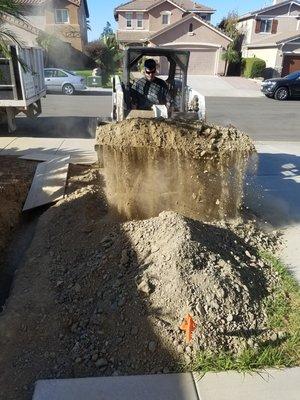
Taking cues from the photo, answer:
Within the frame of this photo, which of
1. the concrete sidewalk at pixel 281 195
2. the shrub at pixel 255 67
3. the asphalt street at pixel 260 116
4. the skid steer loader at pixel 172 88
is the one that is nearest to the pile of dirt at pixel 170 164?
the concrete sidewalk at pixel 281 195

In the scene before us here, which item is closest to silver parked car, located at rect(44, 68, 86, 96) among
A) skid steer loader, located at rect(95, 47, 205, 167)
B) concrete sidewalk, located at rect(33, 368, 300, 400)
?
skid steer loader, located at rect(95, 47, 205, 167)

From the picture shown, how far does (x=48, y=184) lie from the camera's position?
6617mm

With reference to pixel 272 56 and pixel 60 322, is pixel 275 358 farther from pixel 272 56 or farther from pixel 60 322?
pixel 272 56

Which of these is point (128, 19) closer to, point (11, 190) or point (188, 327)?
point (11, 190)

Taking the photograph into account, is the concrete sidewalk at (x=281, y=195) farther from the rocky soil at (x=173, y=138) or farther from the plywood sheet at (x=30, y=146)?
the plywood sheet at (x=30, y=146)

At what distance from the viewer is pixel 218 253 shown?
13.3 ft

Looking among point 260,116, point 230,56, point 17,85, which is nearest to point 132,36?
point 230,56

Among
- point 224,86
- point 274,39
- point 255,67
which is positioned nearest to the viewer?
point 224,86

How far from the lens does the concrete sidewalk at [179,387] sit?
2826mm

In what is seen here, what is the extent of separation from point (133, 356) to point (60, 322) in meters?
0.81

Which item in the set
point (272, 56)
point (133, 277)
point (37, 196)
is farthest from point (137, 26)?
point (133, 277)

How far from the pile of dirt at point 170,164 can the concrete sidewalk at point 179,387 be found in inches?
101

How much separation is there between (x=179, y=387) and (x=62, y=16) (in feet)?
123

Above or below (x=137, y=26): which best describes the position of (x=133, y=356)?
below
